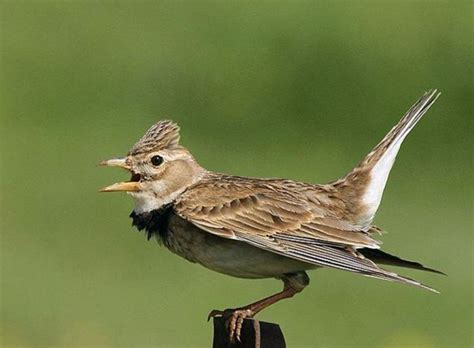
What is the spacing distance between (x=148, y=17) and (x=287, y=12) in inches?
67.8

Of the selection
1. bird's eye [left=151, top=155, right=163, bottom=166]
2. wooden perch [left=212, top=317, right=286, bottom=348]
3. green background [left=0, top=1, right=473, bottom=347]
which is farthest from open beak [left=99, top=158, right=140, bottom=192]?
green background [left=0, top=1, right=473, bottom=347]

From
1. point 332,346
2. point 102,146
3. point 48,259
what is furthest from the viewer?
point 102,146

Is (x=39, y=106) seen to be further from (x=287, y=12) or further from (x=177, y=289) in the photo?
(x=177, y=289)

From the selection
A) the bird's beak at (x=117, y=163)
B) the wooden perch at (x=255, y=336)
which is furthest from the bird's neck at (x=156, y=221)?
the wooden perch at (x=255, y=336)

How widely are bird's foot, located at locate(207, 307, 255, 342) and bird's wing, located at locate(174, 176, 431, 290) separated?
1.87 feet

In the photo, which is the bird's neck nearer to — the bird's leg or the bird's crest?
the bird's crest

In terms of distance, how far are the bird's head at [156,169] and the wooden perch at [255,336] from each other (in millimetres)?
1700

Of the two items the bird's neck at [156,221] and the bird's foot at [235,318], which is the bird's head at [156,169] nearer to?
the bird's neck at [156,221]

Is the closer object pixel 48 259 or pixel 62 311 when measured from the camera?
pixel 62 311

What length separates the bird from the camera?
26.2 ft

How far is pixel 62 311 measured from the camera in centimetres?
1238

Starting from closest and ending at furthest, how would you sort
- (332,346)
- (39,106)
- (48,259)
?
(332,346) < (48,259) < (39,106)

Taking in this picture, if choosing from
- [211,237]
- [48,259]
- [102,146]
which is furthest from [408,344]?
[102,146]

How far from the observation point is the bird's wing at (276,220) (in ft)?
26.0
